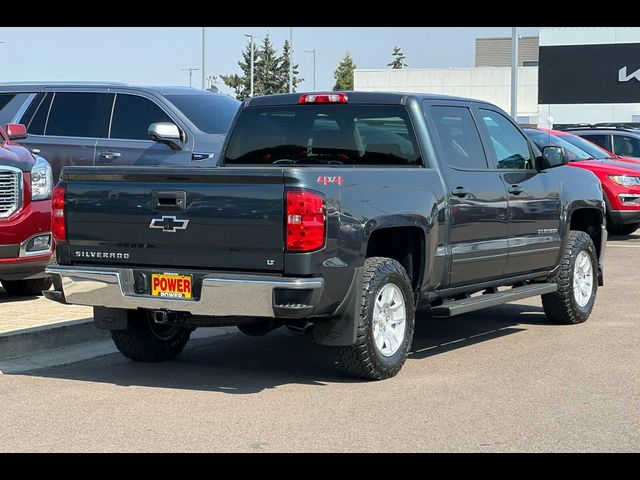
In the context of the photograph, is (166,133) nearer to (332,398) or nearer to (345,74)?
(332,398)

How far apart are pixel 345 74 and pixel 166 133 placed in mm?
96608

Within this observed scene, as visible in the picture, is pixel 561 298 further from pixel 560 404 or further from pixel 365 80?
pixel 365 80

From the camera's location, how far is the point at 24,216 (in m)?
10.5

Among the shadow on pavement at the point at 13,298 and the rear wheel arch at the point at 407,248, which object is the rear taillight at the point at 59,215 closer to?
the rear wheel arch at the point at 407,248

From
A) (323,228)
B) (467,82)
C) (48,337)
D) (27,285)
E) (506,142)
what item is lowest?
(48,337)

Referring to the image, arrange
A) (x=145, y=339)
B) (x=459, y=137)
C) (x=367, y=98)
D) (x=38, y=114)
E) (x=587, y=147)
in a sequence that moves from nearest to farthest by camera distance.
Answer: (x=145, y=339) → (x=367, y=98) → (x=459, y=137) → (x=38, y=114) → (x=587, y=147)

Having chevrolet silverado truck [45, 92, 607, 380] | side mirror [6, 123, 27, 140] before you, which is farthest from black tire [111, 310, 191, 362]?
side mirror [6, 123, 27, 140]

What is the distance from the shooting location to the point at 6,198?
10477 millimetres

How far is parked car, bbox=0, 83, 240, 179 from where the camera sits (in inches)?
478

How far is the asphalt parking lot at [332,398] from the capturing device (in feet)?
19.7

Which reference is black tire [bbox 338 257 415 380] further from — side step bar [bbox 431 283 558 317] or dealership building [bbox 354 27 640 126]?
dealership building [bbox 354 27 640 126]

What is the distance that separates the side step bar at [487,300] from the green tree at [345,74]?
96.1 meters

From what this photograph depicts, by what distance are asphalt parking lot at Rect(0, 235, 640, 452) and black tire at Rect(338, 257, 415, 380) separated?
0.33 feet

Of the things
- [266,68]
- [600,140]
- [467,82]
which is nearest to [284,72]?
[266,68]
